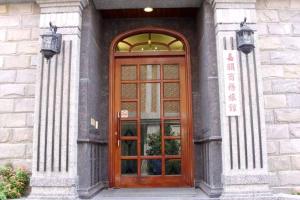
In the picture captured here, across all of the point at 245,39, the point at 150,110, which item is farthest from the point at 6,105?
the point at 245,39

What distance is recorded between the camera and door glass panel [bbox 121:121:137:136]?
19.4 ft

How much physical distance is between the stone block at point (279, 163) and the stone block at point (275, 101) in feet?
2.55

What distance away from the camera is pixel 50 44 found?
468 cm

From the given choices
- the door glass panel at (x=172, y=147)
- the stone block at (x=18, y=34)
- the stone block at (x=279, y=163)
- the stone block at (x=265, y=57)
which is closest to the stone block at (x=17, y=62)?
the stone block at (x=18, y=34)

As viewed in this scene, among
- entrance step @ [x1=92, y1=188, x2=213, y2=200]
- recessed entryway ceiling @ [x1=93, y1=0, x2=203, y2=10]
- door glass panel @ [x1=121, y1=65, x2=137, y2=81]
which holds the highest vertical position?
recessed entryway ceiling @ [x1=93, y1=0, x2=203, y2=10]

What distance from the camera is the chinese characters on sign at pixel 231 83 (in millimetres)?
4648

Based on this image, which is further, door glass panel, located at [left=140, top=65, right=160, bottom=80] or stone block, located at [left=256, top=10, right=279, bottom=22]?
door glass panel, located at [left=140, top=65, right=160, bottom=80]

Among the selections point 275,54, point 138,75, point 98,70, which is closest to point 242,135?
point 275,54

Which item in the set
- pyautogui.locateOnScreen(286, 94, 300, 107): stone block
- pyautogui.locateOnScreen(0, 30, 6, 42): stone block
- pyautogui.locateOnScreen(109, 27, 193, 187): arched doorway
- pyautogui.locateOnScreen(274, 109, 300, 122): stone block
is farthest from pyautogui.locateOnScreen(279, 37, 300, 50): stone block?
pyautogui.locateOnScreen(0, 30, 6, 42): stone block

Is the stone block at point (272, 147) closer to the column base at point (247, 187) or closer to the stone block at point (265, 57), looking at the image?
the column base at point (247, 187)

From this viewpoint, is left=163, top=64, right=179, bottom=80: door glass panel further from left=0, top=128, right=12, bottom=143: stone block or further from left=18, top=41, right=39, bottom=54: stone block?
left=0, top=128, right=12, bottom=143: stone block

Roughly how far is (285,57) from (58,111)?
11.6 feet

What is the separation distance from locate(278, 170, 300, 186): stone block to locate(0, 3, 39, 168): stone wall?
375 centimetres

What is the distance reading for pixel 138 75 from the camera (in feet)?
19.9
